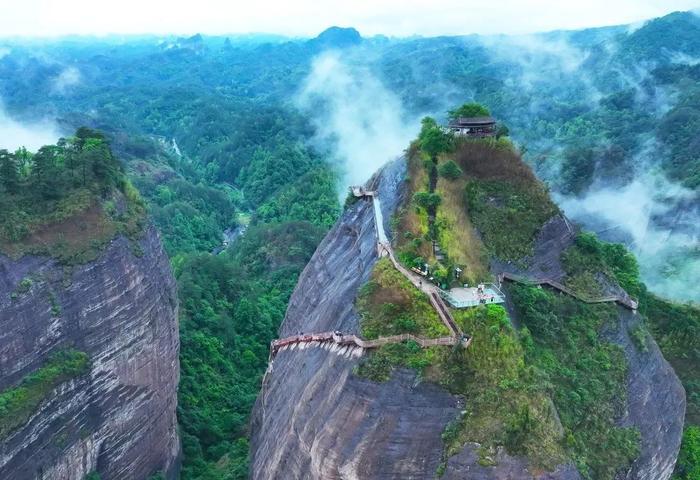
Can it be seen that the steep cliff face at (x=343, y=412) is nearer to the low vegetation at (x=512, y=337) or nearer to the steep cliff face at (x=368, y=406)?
the steep cliff face at (x=368, y=406)

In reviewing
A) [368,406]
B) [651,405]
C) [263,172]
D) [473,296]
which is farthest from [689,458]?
[263,172]

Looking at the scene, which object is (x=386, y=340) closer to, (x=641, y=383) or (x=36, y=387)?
(x=641, y=383)

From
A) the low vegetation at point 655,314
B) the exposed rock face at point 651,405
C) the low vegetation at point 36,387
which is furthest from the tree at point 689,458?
the low vegetation at point 36,387

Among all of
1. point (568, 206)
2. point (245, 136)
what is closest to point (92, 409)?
point (568, 206)

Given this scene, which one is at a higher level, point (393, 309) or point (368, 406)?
point (393, 309)

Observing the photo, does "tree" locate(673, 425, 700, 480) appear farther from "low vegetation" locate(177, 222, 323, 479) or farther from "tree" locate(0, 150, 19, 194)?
"tree" locate(0, 150, 19, 194)

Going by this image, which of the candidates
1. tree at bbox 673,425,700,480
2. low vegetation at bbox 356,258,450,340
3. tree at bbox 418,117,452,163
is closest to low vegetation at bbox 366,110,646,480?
Result: low vegetation at bbox 356,258,450,340

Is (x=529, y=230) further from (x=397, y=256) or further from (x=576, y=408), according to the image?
(x=576, y=408)
